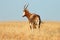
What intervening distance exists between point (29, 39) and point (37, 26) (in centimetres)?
705

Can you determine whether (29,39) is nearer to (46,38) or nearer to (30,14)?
(46,38)

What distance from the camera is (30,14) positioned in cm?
1778

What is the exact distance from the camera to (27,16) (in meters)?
17.9

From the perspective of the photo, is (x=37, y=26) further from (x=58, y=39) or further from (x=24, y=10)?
(x=58, y=39)

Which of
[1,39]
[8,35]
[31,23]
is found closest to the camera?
[1,39]

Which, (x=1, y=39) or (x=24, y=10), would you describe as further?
(x=24, y=10)

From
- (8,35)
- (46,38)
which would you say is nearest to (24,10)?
(8,35)

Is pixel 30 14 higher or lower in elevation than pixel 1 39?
lower

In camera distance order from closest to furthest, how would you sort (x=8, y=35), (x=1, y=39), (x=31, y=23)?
(x=1, y=39), (x=8, y=35), (x=31, y=23)

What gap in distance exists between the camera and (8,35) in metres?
11.9

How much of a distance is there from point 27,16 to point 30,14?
296 millimetres

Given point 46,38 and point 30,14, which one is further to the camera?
point 30,14

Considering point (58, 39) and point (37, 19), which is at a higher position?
point (58, 39)

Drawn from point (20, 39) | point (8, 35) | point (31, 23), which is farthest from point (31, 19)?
point (20, 39)
